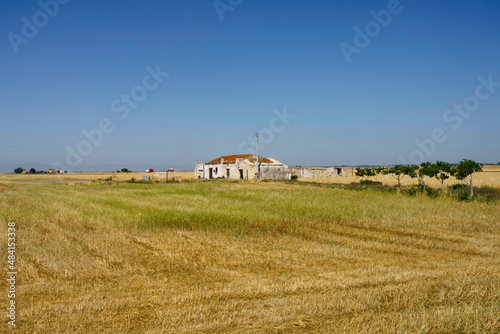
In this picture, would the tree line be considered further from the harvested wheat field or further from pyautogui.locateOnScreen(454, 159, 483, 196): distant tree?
the harvested wheat field

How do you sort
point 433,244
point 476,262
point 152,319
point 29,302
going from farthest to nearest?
point 433,244, point 476,262, point 29,302, point 152,319

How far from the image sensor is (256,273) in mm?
8289

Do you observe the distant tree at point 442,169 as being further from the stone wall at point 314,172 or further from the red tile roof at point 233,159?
the stone wall at point 314,172

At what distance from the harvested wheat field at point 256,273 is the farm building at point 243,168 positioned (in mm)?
41581

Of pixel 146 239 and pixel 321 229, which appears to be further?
pixel 321 229

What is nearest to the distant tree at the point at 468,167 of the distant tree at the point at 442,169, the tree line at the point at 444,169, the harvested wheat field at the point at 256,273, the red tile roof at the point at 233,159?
the tree line at the point at 444,169

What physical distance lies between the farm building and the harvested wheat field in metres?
41.6

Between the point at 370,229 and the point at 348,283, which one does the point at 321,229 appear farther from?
the point at 348,283

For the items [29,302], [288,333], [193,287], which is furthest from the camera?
[193,287]

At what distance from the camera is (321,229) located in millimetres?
13820

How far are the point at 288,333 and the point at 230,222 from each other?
9639 millimetres

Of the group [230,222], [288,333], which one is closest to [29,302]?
[288,333]

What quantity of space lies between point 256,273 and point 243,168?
49.5 metres

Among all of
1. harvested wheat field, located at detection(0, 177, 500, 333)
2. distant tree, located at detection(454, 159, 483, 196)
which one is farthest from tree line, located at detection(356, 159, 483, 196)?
harvested wheat field, located at detection(0, 177, 500, 333)
